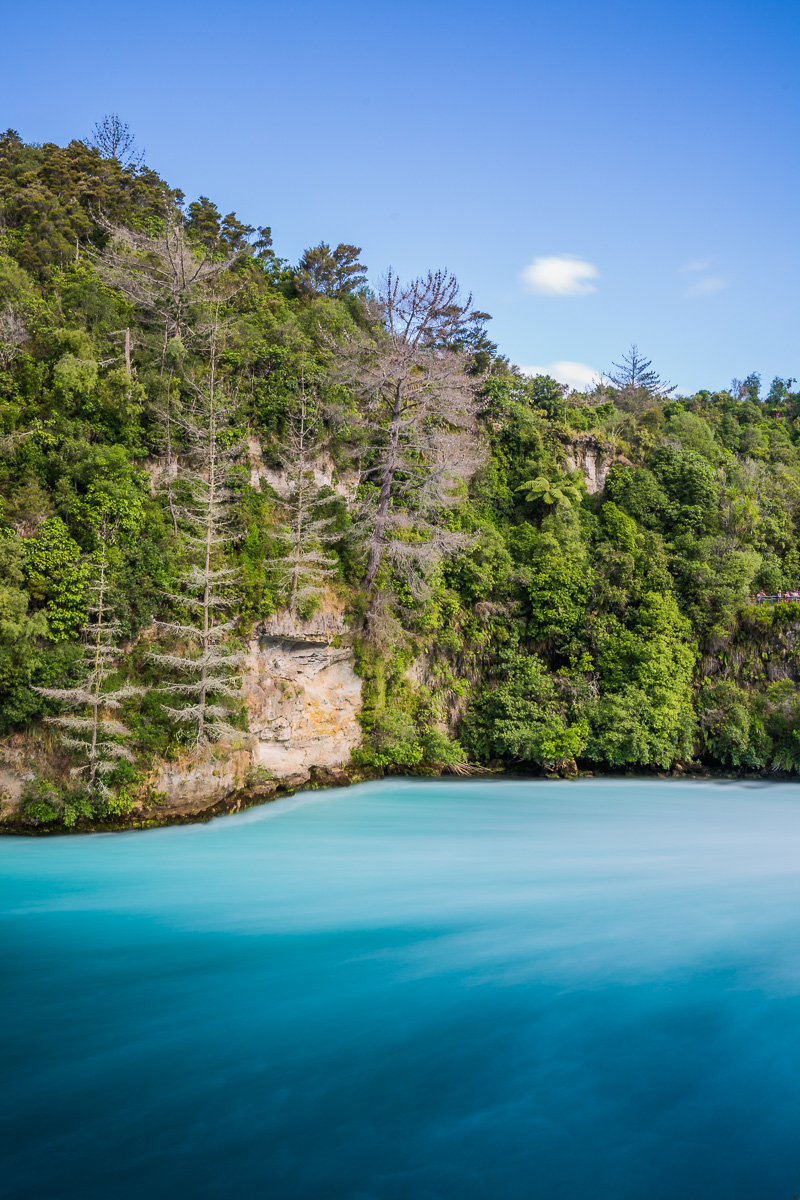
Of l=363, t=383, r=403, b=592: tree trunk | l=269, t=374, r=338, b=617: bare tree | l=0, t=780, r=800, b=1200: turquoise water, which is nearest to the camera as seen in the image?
l=0, t=780, r=800, b=1200: turquoise water

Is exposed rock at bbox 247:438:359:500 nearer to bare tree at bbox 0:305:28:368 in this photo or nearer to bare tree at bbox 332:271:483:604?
bare tree at bbox 332:271:483:604

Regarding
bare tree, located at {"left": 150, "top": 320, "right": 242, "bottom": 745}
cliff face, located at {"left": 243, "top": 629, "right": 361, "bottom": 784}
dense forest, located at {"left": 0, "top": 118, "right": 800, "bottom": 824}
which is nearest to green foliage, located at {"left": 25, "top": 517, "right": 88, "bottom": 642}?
dense forest, located at {"left": 0, "top": 118, "right": 800, "bottom": 824}

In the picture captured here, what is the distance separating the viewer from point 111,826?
1291 centimetres

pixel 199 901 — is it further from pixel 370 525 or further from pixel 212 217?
pixel 212 217

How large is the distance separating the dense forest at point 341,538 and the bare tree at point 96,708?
0.07 metres

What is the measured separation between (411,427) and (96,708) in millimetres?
11154

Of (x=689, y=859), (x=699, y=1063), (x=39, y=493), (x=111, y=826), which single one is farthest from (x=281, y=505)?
(x=699, y=1063)

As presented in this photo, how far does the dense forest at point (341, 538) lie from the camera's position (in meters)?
13.7

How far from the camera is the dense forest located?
13.7m

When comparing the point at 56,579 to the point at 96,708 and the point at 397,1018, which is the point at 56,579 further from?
the point at 397,1018

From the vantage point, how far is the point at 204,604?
14.2 meters

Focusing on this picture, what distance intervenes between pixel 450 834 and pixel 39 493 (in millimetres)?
11111

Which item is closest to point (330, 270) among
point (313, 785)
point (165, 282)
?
point (165, 282)

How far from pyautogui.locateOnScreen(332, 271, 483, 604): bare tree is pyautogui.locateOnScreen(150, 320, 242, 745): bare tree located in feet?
12.6
